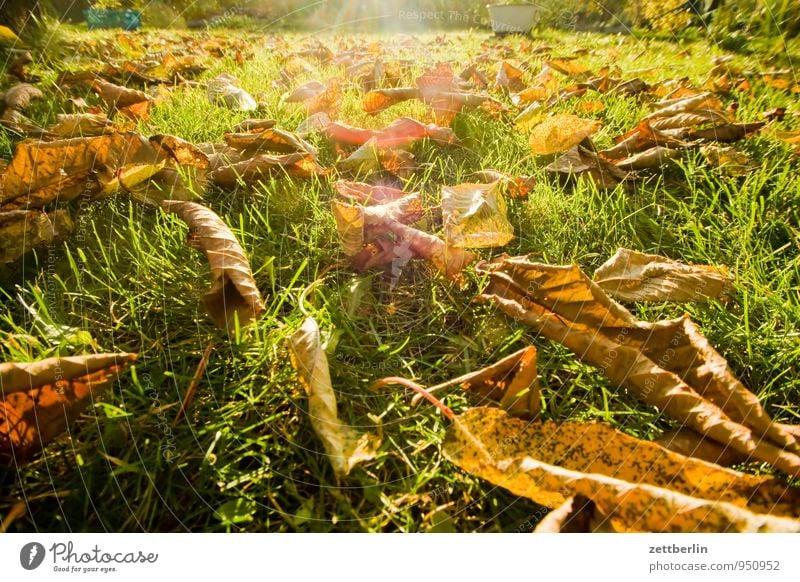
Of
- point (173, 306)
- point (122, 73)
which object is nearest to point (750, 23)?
point (173, 306)

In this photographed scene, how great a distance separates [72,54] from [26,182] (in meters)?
2.44

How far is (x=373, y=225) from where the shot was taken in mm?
988

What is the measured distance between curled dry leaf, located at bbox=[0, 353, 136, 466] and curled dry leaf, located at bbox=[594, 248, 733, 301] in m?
0.91

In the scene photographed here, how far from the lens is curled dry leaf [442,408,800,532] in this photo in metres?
0.57

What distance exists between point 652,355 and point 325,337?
1.91ft

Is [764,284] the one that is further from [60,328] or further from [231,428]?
[60,328]

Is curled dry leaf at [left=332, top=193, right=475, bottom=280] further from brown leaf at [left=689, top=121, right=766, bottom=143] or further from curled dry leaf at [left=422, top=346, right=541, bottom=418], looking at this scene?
brown leaf at [left=689, top=121, right=766, bottom=143]

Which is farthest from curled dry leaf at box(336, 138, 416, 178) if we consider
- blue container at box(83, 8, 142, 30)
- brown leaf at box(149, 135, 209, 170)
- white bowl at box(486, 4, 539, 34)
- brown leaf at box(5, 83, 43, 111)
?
blue container at box(83, 8, 142, 30)

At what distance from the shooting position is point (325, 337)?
0.84 meters

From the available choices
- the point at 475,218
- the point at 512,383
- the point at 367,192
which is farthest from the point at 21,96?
the point at 512,383

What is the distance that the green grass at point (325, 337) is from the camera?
0.65 m

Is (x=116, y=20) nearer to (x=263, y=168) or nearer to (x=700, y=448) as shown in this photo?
(x=263, y=168)

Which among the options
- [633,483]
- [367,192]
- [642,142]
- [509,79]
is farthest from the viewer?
[509,79]
